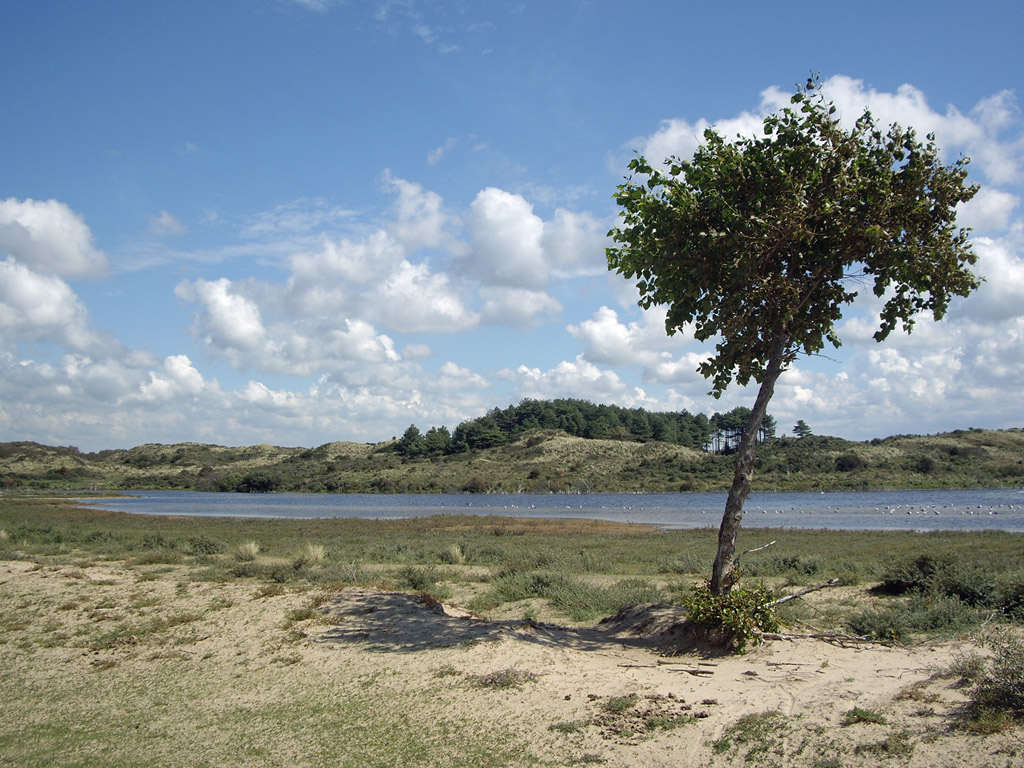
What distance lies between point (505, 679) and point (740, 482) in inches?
165

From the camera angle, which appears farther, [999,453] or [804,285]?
[999,453]

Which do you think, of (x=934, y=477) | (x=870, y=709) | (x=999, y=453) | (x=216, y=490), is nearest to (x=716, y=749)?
(x=870, y=709)

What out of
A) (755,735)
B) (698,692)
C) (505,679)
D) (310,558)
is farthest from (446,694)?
(310,558)

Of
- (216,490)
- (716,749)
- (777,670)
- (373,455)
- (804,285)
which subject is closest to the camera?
(716,749)

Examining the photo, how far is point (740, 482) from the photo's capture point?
390 inches

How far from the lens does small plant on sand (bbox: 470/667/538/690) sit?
8398 millimetres

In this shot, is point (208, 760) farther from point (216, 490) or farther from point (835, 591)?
point (216, 490)

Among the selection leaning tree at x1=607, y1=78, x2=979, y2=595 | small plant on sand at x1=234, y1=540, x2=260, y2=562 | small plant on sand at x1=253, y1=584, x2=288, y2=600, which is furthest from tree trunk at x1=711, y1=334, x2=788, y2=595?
small plant on sand at x1=234, y1=540, x2=260, y2=562

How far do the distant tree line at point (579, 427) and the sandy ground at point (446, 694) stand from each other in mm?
133480

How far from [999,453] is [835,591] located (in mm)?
107245

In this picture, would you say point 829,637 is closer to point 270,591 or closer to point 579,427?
point 270,591

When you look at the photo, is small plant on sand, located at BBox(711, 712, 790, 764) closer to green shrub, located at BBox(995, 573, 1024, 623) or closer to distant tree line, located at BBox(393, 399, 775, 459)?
green shrub, located at BBox(995, 573, 1024, 623)

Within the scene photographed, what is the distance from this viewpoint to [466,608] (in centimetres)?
1455

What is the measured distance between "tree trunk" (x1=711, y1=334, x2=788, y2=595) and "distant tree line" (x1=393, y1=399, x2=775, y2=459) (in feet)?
437
